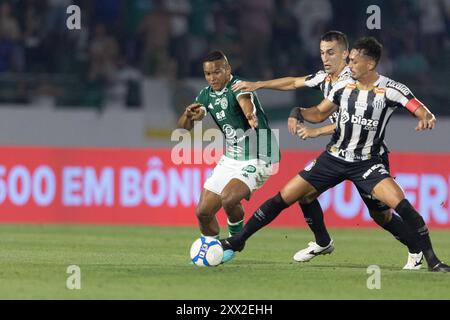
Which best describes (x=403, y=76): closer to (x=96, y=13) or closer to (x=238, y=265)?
(x=96, y=13)

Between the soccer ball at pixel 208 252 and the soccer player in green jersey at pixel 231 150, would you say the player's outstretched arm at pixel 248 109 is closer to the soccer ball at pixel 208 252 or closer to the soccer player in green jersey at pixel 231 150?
the soccer player in green jersey at pixel 231 150

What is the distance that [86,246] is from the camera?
13.8 metres

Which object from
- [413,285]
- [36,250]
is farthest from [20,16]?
[413,285]

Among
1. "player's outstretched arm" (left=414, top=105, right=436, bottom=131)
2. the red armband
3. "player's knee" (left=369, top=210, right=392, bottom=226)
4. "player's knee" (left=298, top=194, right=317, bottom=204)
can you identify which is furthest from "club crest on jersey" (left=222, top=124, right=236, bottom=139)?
"player's outstretched arm" (left=414, top=105, right=436, bottom=131)

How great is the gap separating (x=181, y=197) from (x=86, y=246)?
4017 mm

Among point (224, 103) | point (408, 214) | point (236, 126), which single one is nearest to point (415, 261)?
point (408, 214)

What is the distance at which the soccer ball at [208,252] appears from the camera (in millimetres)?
10828

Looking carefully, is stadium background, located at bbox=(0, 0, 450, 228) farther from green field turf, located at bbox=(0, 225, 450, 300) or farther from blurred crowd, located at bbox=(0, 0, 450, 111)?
green field turf, located at bbox=(0, 225, 450, 300)

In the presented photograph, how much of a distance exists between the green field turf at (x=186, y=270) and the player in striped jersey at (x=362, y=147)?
1.55ft

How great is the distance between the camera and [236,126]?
11.7m

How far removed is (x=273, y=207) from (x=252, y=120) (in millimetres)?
828

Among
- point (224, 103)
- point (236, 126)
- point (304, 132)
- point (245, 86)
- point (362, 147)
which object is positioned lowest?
point (362, 147)

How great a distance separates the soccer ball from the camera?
10828 mm

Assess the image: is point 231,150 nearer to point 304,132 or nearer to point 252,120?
point 252,120
